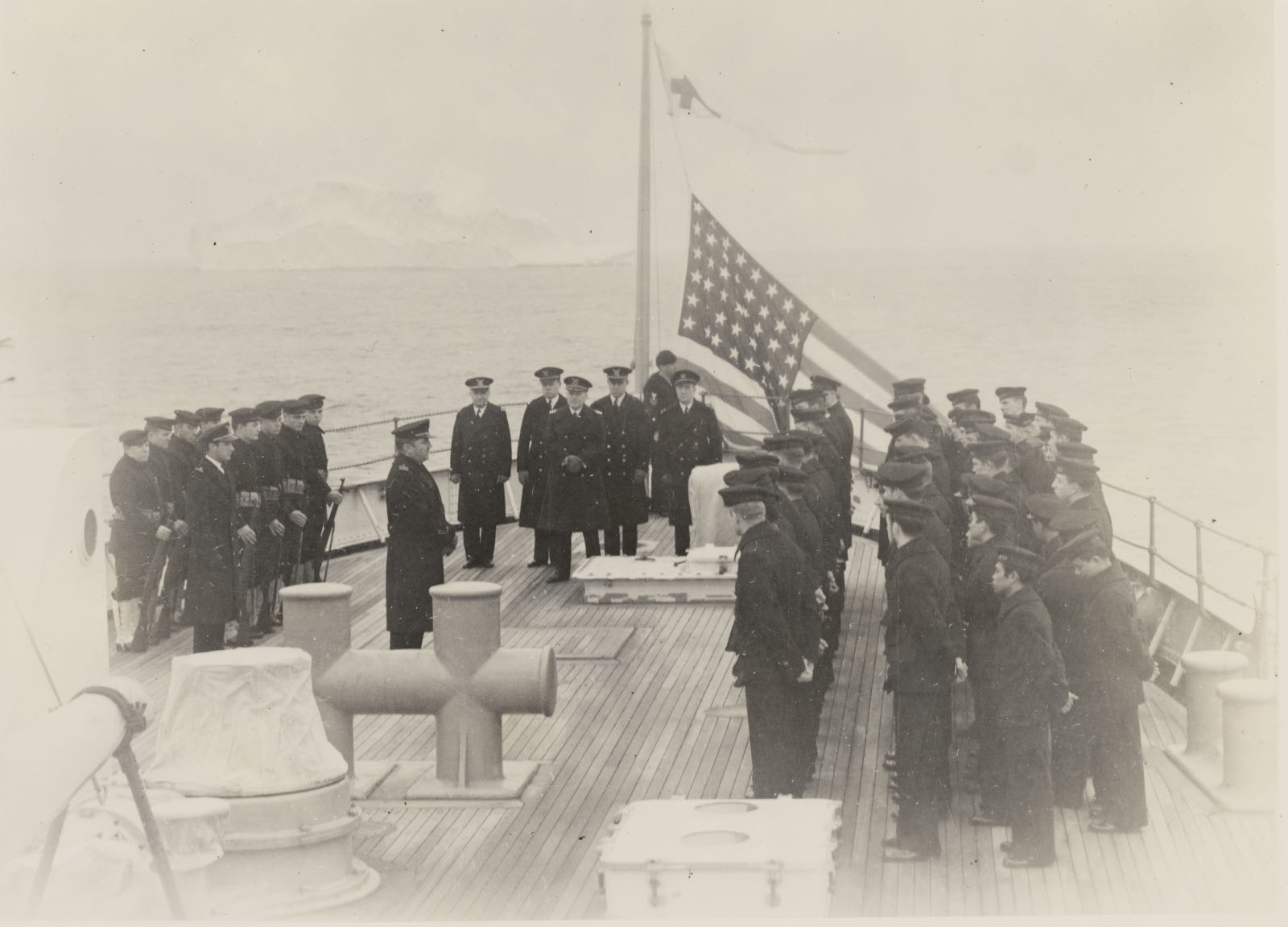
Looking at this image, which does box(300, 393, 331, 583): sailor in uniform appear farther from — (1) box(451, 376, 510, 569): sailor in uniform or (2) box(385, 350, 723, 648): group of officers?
(1) box(451, 376, 510, 569): sailor in uniform

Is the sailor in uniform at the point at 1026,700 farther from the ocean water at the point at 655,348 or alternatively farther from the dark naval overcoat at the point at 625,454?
the ocean water at the point at 655,348

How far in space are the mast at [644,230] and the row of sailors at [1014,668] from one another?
339 inches

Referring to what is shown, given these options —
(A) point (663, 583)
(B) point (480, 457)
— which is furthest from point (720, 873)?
(B) point (480, 457)

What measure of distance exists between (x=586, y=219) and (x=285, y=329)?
16592 mm

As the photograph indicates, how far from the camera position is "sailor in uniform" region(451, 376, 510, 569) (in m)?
11.9

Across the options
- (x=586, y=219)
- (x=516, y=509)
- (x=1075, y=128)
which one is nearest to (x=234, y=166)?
(x=586, y=219)

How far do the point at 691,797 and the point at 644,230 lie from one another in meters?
9.12

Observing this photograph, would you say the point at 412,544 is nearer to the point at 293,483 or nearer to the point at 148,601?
the point at 293,483

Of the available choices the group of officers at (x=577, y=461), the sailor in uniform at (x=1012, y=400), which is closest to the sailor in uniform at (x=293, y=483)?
the group of officers at (x=577, y=461)

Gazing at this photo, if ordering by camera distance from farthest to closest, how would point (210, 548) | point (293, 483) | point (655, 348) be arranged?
point (655, 348), point (293, 483), point (210, 548)

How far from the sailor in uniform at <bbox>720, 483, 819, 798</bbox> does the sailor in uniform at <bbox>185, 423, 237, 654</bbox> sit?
3721 mm

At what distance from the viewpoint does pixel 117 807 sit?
498 centimetres

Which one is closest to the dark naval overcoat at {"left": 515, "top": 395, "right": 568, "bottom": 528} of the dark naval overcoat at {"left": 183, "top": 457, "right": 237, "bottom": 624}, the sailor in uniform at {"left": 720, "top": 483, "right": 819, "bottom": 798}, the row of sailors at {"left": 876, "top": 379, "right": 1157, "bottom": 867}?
the dark naval overcoat at {"left": 183, "top": 457, "right": 237, "bottom": 624}

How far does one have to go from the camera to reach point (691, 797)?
22.6 feet
